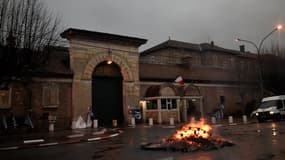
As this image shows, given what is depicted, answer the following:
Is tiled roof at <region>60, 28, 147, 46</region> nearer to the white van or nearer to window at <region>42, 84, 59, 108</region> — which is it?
window at <region>42, 84, 59, 108</region>

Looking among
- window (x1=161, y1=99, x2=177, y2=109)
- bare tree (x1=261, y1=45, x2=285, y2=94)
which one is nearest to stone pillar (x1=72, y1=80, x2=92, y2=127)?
window (x1=161, y1=99, x2=177, y2=109)

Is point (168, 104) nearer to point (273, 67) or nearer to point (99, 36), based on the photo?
point (99, 36)

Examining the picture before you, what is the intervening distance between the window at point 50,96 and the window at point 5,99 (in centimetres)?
284

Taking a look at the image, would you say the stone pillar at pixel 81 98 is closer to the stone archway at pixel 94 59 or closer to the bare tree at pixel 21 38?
the stone archway at pixel 94 59

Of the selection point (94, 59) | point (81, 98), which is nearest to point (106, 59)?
point (94, 59)

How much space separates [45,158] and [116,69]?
65.7ft

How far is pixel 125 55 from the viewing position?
29.3 m

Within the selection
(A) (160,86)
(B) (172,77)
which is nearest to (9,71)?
(A) (160,86)

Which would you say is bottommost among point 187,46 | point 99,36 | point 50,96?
point 50,96

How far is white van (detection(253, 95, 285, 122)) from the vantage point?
2700 centimetres

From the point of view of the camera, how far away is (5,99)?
2195 centimetres

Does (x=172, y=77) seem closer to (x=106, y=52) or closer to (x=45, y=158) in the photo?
(x=106, y=52)

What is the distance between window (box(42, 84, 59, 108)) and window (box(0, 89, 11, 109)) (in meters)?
2.84

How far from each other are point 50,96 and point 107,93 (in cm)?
634
